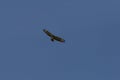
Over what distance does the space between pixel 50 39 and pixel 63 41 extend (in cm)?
259

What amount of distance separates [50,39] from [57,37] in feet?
5.18

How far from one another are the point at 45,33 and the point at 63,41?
347 centimetres

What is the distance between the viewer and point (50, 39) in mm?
54438

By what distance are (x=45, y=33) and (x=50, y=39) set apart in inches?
86.1

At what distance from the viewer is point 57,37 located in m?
55.3

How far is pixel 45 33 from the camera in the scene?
52.7 m

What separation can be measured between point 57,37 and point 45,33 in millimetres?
3422

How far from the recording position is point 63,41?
53.3m
